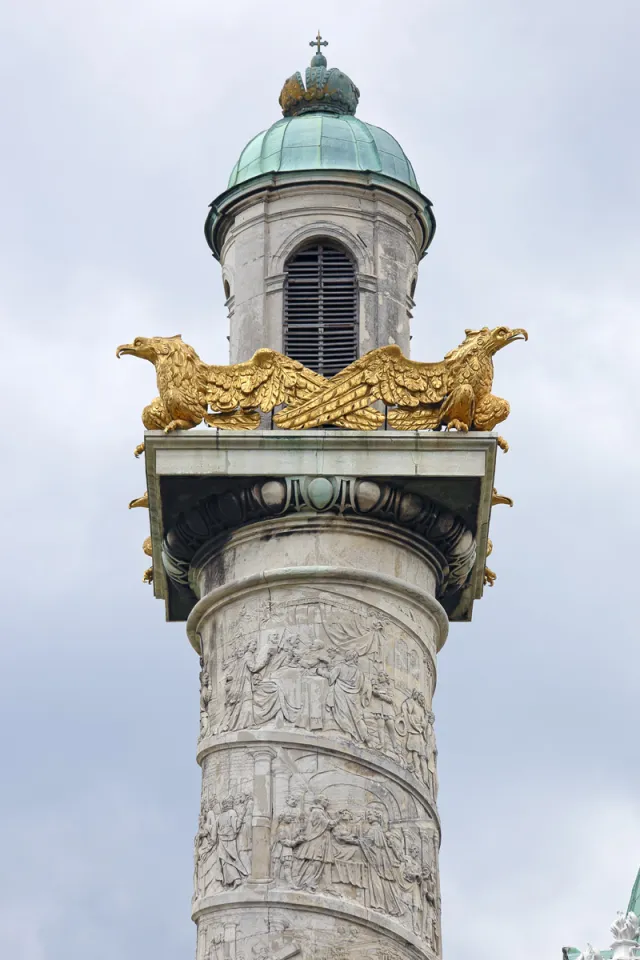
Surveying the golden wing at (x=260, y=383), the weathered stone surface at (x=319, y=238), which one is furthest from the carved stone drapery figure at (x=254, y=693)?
the weathered stone surface at (x=319, y=238)

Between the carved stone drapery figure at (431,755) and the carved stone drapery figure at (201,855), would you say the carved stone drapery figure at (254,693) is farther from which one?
the carved stone drapery figure at (431,755)

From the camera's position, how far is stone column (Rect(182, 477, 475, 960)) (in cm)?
2211

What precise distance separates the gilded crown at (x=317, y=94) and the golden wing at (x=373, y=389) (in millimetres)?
4610

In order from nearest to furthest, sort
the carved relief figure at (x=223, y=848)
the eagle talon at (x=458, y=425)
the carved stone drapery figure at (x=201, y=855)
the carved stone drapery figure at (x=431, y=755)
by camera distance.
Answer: the carved relief figure at (x=223, y=848)
the carved stone drapery figure at (x=201, y=855)
the carved stone drapery figure at (x=431, y=755)
the eagle talon at (x=458, y=425)

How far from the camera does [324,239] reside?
26359mm

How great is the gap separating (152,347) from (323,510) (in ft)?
8.26

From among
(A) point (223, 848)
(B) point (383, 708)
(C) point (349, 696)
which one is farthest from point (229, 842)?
(B) point (383, 708)

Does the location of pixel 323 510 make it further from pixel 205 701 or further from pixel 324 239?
pixel 324 239

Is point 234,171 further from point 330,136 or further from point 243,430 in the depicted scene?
point 243,430

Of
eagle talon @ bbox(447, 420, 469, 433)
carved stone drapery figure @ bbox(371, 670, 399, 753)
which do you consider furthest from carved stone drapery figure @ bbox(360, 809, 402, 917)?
eagle talon @ bbox(447, 420, 469, 433)

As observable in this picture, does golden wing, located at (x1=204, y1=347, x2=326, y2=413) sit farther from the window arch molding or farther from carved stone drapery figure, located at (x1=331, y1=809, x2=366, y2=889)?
carved stone drapery figure, located at (x1=331, y1=809, x2=366, y2=889)

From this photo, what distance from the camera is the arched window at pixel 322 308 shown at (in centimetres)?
2588

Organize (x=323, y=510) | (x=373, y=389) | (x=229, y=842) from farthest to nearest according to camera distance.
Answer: (x=373, y=389), (x=323, y=510), (x=229, y=842)

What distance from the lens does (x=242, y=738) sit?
22891 millimetres
